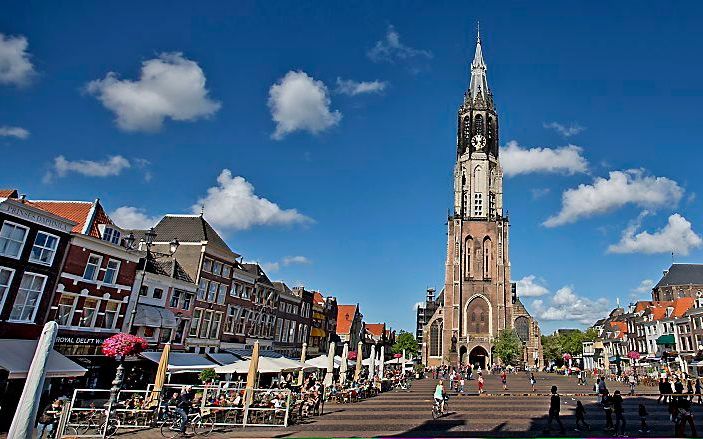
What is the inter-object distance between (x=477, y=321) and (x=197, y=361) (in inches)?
2410

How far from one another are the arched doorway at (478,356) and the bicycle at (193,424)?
6728 centimetres

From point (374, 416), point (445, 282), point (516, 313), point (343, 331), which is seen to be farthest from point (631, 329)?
point (374, 416)

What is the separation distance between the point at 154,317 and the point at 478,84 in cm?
8864

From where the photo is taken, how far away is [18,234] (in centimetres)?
1970

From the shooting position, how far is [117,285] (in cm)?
2631

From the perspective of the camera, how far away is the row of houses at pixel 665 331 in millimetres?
49875

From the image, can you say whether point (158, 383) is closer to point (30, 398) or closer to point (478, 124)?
point (30, 398)

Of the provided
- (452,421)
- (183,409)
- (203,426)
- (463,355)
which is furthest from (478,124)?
(183,409)

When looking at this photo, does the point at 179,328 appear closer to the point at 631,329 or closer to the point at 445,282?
the point at 445,282

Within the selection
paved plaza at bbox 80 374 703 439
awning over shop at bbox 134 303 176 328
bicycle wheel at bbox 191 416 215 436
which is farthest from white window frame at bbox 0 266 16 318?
bicycle wheel at bbox 191 416 215 436

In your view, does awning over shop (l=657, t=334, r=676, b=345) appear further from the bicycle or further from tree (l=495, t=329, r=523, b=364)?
the bicycle

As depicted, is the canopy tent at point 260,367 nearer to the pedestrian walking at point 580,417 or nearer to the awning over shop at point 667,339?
the pedestrian walking at point 580,417

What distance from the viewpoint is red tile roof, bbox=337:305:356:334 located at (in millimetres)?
80506

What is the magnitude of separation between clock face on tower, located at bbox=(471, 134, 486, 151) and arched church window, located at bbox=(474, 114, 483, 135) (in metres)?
1.14
